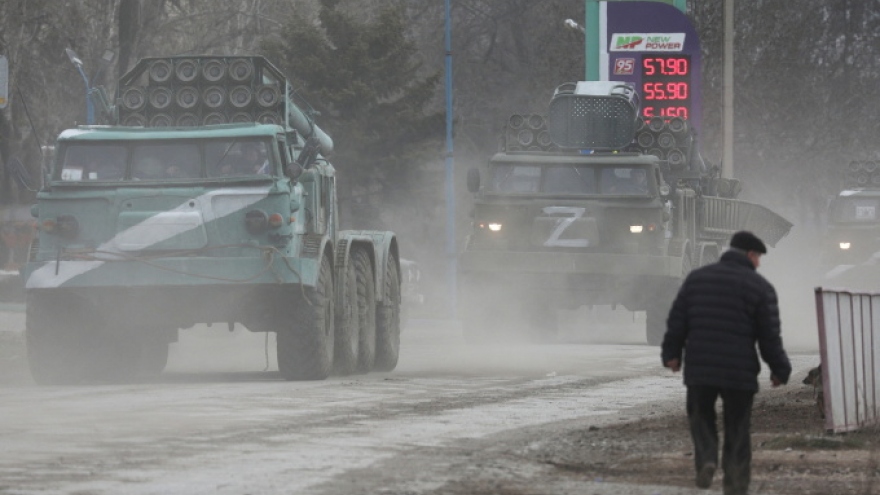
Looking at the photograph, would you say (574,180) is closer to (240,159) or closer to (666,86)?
(240,159)

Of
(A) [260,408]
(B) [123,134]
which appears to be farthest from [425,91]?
(A) [260,408]

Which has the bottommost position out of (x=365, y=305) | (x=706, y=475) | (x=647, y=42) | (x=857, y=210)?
(x=706, y=475)

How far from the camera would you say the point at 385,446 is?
12.1m

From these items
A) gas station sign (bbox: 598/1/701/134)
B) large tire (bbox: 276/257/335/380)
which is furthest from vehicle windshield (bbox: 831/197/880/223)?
large tire (bbox: 276/257/335/380)

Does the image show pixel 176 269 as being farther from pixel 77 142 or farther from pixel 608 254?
pixel 608 254

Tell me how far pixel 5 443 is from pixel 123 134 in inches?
279

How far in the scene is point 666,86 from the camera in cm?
3966

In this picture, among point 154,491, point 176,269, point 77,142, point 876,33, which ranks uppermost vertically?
point 876,33

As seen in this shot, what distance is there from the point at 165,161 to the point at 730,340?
9.60 m

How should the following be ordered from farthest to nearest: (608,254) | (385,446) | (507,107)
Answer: (507,107)
(608,254)
(385,446)

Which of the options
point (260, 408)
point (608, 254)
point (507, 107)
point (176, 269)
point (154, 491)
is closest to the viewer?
point (154, 491)

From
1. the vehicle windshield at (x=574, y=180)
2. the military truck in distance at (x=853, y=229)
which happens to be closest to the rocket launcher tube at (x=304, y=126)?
the vehicle windshield at (x=574, y=180)

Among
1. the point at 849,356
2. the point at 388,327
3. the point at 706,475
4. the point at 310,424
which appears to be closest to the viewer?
the point at 706,475

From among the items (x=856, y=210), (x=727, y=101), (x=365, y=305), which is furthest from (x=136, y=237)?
(x=727, y=101)
